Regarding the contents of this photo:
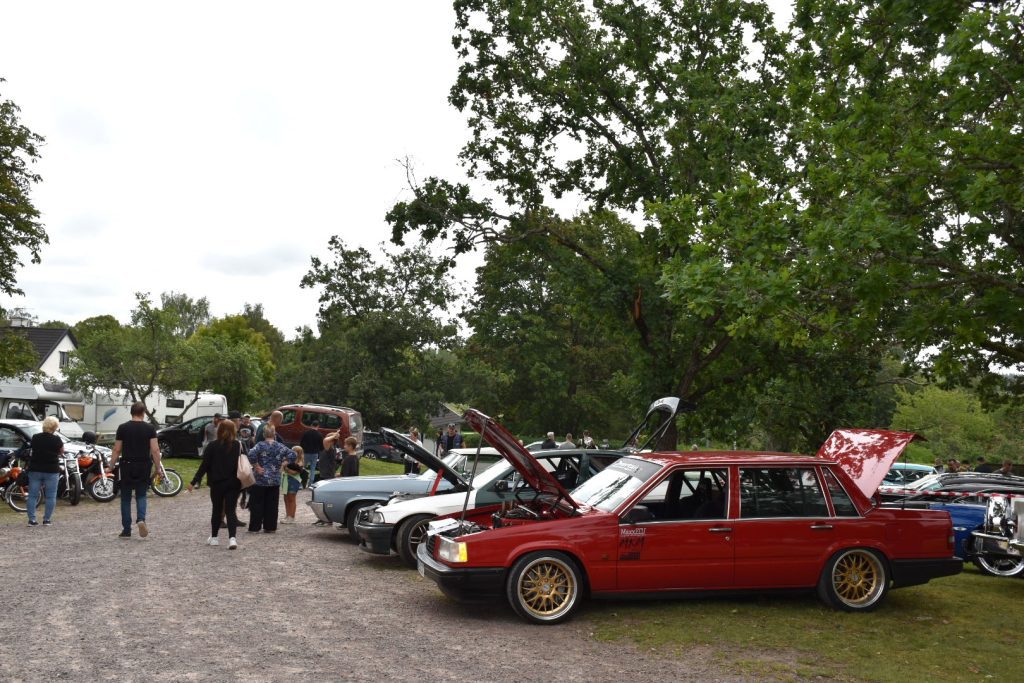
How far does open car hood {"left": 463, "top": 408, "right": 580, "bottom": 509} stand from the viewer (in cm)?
858

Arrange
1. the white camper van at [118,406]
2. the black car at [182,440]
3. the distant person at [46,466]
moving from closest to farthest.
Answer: the distant person at [46,466] → the black car at [182,440] → the white camper van at [118,406]

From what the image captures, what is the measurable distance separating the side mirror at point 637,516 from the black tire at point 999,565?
5891mm

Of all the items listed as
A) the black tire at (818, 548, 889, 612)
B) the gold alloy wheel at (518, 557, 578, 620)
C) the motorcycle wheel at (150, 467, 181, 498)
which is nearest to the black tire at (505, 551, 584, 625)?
the gold alloy wheel at (518, 557, 578, 620)

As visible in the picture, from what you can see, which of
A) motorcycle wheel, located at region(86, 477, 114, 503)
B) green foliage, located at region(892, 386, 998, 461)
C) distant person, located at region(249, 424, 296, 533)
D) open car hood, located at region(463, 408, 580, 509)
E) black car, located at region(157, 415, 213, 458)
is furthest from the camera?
green foliage, located at region(892, 386, 998, 461)

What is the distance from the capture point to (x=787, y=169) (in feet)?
69.0

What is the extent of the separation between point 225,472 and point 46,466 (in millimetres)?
3999

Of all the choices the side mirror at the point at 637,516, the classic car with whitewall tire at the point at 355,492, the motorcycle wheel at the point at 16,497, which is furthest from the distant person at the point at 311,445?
the side mirror at the point at 637,516

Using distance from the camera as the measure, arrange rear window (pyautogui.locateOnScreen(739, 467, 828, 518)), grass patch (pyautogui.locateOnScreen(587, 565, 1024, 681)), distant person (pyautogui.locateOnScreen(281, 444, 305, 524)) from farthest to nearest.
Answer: distant person (pyautogui.locateOnScreen(281, 444, 305, 524)), rear window (pyautogui.locateOnScreen(739, 467, 828, 518)), grass patch (pyautogui.locateOnScreen(587, 565, 1024, 681))

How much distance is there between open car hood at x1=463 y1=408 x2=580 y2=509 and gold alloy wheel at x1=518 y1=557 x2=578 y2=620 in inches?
25.3

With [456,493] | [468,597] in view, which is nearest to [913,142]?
[456,493]

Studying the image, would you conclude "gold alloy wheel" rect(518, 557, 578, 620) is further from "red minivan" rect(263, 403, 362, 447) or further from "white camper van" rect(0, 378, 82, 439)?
"white camper van" rect(0, 378, 82, 439)

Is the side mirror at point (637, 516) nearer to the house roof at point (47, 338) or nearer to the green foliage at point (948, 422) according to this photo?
the green foliage at point (948, 422)

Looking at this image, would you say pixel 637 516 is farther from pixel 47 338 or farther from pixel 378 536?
pixel 47 338

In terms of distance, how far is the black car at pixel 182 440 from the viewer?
Answer: 28938 mm
